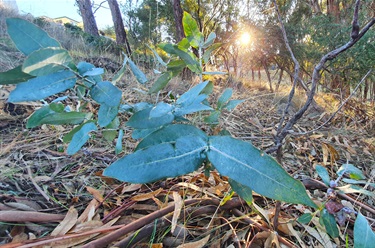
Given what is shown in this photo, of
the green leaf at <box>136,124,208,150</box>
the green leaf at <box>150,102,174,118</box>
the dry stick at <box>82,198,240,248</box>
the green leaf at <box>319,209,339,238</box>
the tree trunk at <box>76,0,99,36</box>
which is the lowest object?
the dry stick at <box>82,198,240,248</box>

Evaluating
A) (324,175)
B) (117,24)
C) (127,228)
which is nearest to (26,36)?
(127,228)

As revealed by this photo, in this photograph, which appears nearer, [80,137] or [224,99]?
[80,137]

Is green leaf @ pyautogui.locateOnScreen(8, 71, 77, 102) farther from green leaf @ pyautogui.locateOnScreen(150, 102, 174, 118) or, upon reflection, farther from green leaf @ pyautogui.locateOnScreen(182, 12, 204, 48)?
green leaf @ pyautogui.locateOnScreen(182, 12, 204, 48)

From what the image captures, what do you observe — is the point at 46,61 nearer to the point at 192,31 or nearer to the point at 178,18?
the point at 192,31

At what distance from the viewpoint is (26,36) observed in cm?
26

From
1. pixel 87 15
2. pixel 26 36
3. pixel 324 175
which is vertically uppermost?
pixel 87 15

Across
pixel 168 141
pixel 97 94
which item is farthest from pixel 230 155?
pixel 97 94

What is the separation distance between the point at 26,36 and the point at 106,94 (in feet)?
0.36

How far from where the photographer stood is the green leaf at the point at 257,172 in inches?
7.9

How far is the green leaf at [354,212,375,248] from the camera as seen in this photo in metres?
0.25

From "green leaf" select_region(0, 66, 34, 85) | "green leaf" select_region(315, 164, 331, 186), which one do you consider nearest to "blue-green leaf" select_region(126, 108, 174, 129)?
"green leaf" select_region(0, 66, 34, 85)

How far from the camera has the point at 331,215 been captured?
31 cm

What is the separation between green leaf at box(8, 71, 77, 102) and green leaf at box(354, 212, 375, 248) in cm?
39

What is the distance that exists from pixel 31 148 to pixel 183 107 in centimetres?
68
